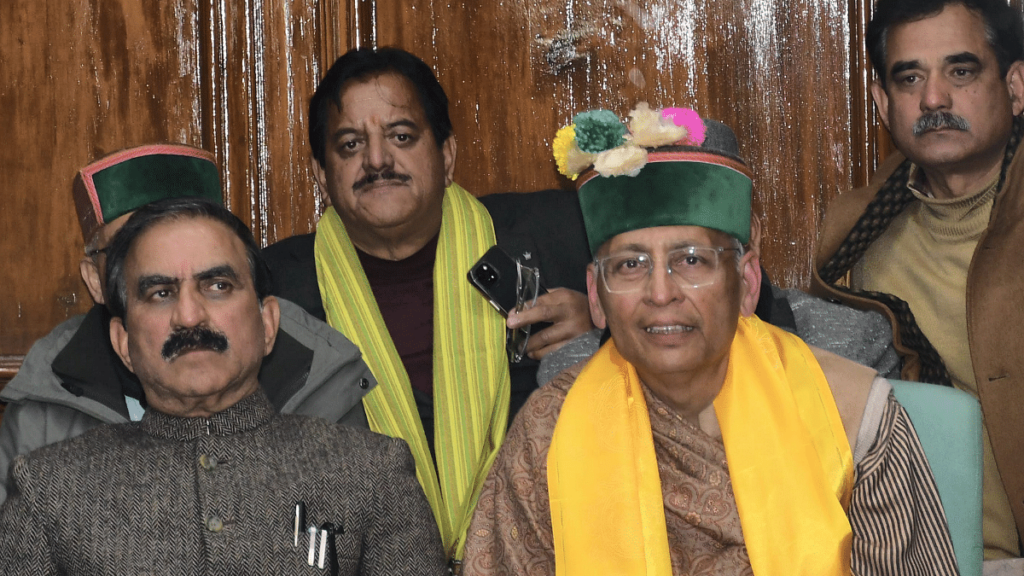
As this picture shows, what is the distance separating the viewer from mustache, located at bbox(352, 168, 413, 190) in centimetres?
250

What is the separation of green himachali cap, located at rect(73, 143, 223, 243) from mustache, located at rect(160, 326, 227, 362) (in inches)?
24.4

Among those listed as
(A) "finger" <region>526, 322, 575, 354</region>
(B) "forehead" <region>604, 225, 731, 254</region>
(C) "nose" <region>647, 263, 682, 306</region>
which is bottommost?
(A) "finger" <region>526, 322, 575, 354</region>

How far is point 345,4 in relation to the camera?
2867 millimetres

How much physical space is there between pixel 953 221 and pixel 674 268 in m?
0.91

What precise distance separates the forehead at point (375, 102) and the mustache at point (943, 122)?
1.13 meters

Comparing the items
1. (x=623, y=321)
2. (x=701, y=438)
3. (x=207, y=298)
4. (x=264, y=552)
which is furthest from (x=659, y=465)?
(x=207, y=298)

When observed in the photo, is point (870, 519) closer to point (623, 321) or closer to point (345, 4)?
point (623, 321)

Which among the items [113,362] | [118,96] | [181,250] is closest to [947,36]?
[181,250]

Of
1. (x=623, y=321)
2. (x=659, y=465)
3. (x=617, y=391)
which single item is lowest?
(x=659, y=465)

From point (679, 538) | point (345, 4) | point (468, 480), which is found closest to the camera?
point (679, 538)

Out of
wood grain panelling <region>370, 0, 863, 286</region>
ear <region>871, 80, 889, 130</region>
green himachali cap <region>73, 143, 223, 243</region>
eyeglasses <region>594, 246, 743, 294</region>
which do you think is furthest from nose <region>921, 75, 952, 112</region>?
green himachali cap <region>73, 143, 223, 243</region>

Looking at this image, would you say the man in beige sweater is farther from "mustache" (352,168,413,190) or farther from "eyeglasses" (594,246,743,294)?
"mustache" (352,168,413,190)

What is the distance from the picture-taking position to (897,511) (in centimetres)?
169

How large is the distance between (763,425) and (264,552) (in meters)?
0.82
